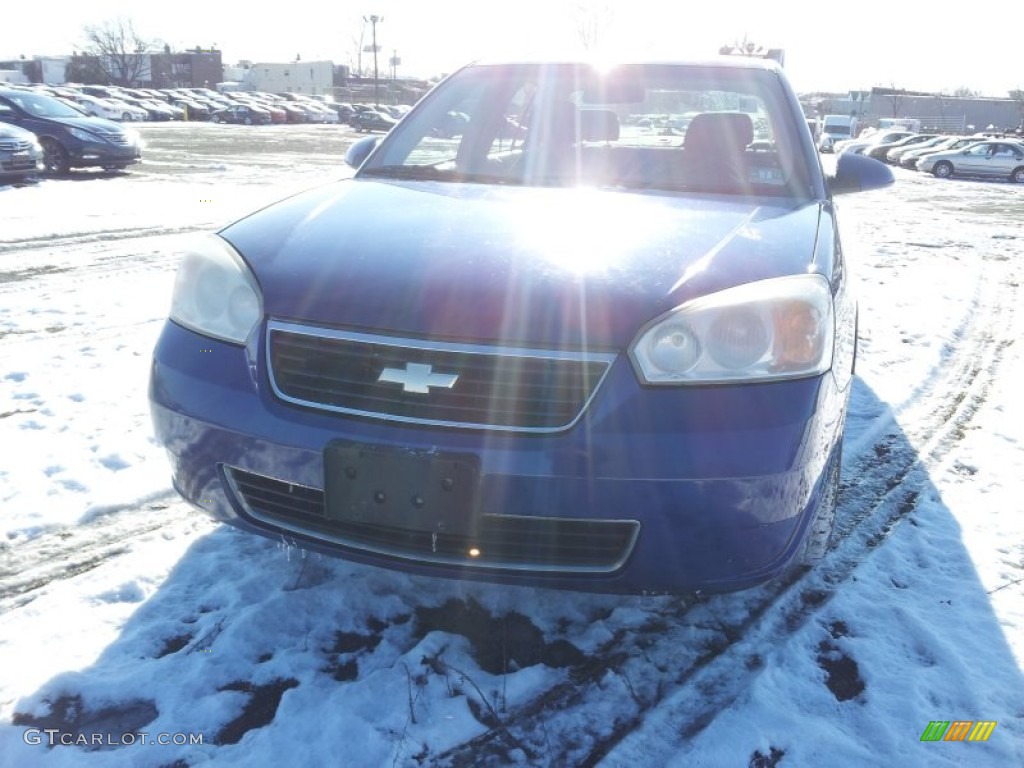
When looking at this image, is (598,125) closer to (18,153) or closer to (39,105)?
(18,153)

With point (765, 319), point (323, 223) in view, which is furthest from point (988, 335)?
point (323, 223)

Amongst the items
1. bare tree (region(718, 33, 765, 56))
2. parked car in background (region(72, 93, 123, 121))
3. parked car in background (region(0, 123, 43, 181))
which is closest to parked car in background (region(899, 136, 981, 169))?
bare tree (region(718, 33, 765, 56))

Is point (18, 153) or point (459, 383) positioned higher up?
point (459, 383)

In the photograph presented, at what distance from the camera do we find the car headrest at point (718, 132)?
3.05 meters

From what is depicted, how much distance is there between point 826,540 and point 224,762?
5.64 ft

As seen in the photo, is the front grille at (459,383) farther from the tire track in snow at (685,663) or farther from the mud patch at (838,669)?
the mud patch at (838,669)

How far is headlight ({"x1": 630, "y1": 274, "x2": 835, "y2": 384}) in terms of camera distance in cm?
181

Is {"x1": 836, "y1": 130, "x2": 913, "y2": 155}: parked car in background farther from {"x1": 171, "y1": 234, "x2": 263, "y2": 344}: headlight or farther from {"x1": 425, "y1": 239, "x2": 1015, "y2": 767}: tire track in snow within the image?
{"x1": 171, "y1": 234, "x2": 263, "y2": 344}: headlight

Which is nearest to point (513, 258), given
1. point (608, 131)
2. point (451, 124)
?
point (608, 131)

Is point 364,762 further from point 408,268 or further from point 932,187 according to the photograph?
point 932,187

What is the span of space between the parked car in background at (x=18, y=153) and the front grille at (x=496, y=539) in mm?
12823

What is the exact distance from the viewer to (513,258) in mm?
2043

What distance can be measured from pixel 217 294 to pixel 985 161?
90.6ft

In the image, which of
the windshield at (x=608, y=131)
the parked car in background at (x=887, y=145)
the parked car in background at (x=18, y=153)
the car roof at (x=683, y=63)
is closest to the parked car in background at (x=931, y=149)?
the parked car in background at (x=887, y=145)
